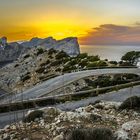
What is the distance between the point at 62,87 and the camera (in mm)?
38125

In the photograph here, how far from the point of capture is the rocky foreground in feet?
42.7

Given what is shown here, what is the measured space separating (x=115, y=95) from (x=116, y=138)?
1430 cm

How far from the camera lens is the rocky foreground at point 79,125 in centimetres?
1301

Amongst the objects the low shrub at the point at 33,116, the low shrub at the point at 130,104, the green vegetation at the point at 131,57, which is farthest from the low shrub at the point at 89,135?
the green vegetation at the point at 131,57

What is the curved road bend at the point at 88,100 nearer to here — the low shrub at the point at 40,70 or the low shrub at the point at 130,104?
the low shrub at the point at 130,104

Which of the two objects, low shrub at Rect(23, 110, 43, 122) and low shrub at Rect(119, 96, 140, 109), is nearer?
low shrub at Rect(23, 110, 43, 122)

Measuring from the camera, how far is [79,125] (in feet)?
51.4

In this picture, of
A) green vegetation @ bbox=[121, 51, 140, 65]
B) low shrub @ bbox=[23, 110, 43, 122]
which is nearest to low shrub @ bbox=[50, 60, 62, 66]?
green vegetation @ bbox=[121, 51, 140, 65]

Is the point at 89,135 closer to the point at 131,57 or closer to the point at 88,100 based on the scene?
the point at 88,100

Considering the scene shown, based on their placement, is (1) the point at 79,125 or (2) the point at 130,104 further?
(2) the point at 130,104

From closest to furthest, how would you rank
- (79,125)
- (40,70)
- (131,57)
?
(79,125) < (40,70) < (131,57)

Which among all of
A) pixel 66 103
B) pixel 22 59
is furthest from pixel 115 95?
pixel 22 59

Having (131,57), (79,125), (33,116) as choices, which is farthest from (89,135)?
(131,57)

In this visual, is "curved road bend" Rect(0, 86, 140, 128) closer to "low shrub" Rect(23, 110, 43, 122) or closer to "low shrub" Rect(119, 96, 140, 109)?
"low shrub" Rect(23, 110, 43, 122)
